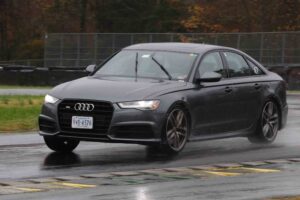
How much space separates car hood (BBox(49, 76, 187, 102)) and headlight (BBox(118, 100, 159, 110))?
0.18 ft

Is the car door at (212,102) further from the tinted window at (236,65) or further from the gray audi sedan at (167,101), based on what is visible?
the tinted window at (236,65)

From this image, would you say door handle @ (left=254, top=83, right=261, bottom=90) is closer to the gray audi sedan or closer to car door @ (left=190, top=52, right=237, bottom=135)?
the gray audi sedan

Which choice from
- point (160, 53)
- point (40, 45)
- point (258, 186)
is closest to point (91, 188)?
point (258, 186)

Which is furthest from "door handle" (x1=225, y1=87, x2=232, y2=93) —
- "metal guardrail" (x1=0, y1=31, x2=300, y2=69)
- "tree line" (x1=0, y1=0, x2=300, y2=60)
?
"tree line" (x1=0, y1=0, x2=300, y2=60)

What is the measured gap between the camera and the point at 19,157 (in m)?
11.4

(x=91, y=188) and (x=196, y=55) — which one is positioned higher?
(x=196, y=55)

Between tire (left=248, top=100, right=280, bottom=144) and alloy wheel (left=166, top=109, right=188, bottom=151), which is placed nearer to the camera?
alloy wheel (left=166, top=109, right=188, bottom=151)

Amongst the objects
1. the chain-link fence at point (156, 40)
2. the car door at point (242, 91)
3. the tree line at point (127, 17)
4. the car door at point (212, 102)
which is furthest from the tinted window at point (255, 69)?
the tree line at point (127, 17)

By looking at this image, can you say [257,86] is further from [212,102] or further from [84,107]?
[84,107]

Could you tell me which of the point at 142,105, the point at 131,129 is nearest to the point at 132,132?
the point at 131,129

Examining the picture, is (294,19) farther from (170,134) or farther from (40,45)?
(170,134)

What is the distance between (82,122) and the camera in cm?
1119

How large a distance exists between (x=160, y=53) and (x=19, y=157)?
2.66 meters

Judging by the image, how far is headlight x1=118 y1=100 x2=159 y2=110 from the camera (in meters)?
11.1
